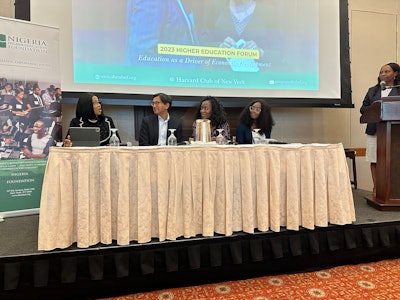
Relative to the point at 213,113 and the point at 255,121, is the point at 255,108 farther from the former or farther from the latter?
the point at 213,113

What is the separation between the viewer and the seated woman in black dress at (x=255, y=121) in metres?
2.78

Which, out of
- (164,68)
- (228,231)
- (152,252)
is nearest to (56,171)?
(152,252)

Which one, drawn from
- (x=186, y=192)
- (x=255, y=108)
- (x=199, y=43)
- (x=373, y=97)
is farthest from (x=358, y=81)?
(x=186, y=192)

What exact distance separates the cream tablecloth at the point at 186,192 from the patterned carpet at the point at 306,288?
0.87ft

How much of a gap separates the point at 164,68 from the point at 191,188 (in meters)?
1.82

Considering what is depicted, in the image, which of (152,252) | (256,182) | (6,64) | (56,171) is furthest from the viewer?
(6,64)

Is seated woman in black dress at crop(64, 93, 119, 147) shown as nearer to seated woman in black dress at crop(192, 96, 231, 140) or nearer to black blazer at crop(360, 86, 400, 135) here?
seated woman in black dress at crop(192, 96, 231, 140)

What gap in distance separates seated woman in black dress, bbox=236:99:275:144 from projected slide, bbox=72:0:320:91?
463 millimetres

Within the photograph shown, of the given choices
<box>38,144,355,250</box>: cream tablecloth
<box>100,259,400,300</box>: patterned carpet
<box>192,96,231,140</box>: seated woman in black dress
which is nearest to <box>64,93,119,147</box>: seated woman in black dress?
<box>192,96,231,140</box>: seated woman in black dress

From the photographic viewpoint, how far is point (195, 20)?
10.1ft

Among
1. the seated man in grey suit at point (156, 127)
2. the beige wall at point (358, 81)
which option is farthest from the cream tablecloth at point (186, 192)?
the beige wall at point (358, 81)

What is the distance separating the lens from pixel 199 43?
309 cm

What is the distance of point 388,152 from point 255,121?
1.14 m

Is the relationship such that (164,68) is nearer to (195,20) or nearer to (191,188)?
(195,20)
